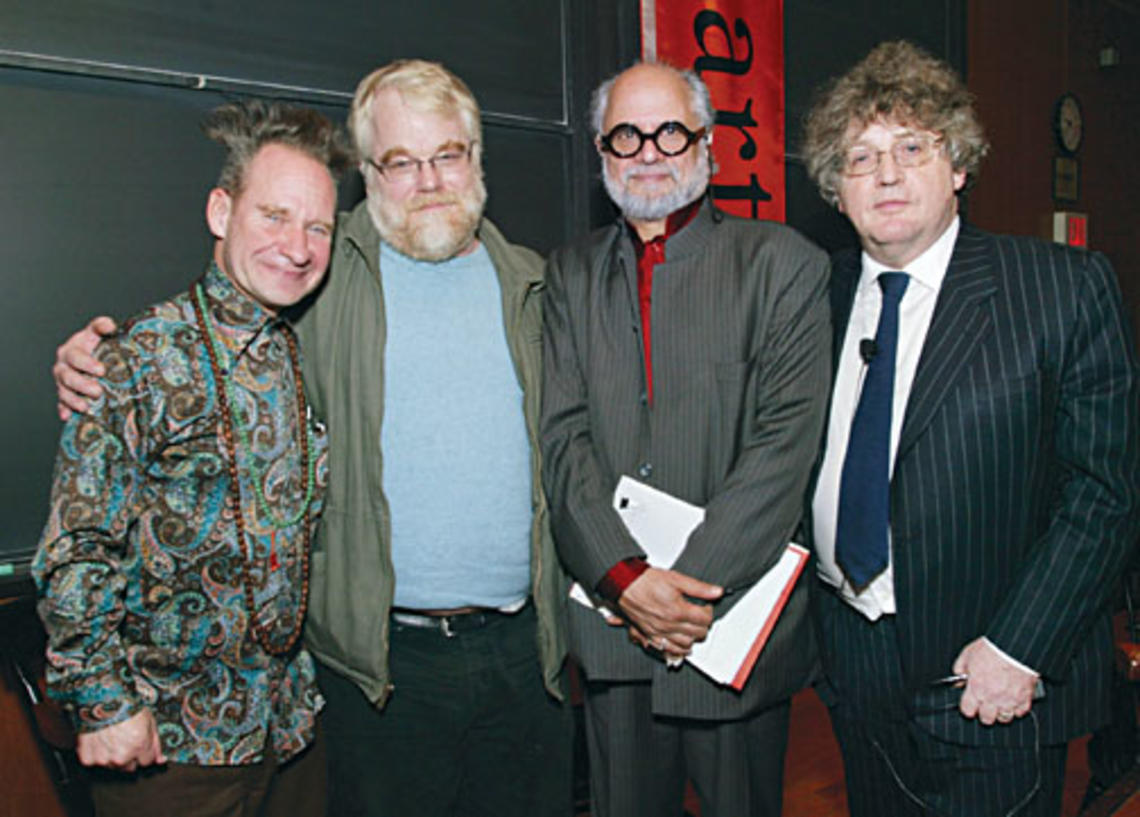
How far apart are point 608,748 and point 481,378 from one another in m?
0.77

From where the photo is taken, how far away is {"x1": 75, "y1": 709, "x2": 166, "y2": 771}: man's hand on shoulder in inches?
50.4

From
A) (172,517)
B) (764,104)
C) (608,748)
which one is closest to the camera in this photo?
(172,517)

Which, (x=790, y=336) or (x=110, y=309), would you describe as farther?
(x=110, y=309)

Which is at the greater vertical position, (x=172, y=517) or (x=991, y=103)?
(x=991, y=103)

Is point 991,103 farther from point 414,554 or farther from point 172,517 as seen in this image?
point 172,517

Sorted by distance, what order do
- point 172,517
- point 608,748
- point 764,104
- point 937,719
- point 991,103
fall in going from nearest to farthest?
1. point 172,517
2. point 937,719
3. point 608,748
4. point 764,104
5. point 991,103

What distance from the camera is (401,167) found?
5.65 feet

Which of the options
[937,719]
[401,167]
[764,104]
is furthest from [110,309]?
[764,104]

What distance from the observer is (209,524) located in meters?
1.40

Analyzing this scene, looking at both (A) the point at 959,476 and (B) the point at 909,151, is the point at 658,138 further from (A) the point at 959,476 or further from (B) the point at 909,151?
(A) the point at 959,476

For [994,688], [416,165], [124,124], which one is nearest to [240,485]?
[416,165]

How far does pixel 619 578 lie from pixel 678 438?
28 centimetres

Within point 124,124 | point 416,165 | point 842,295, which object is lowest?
point 842,295

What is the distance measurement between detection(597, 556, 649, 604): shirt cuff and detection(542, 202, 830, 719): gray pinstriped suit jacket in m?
0.02
